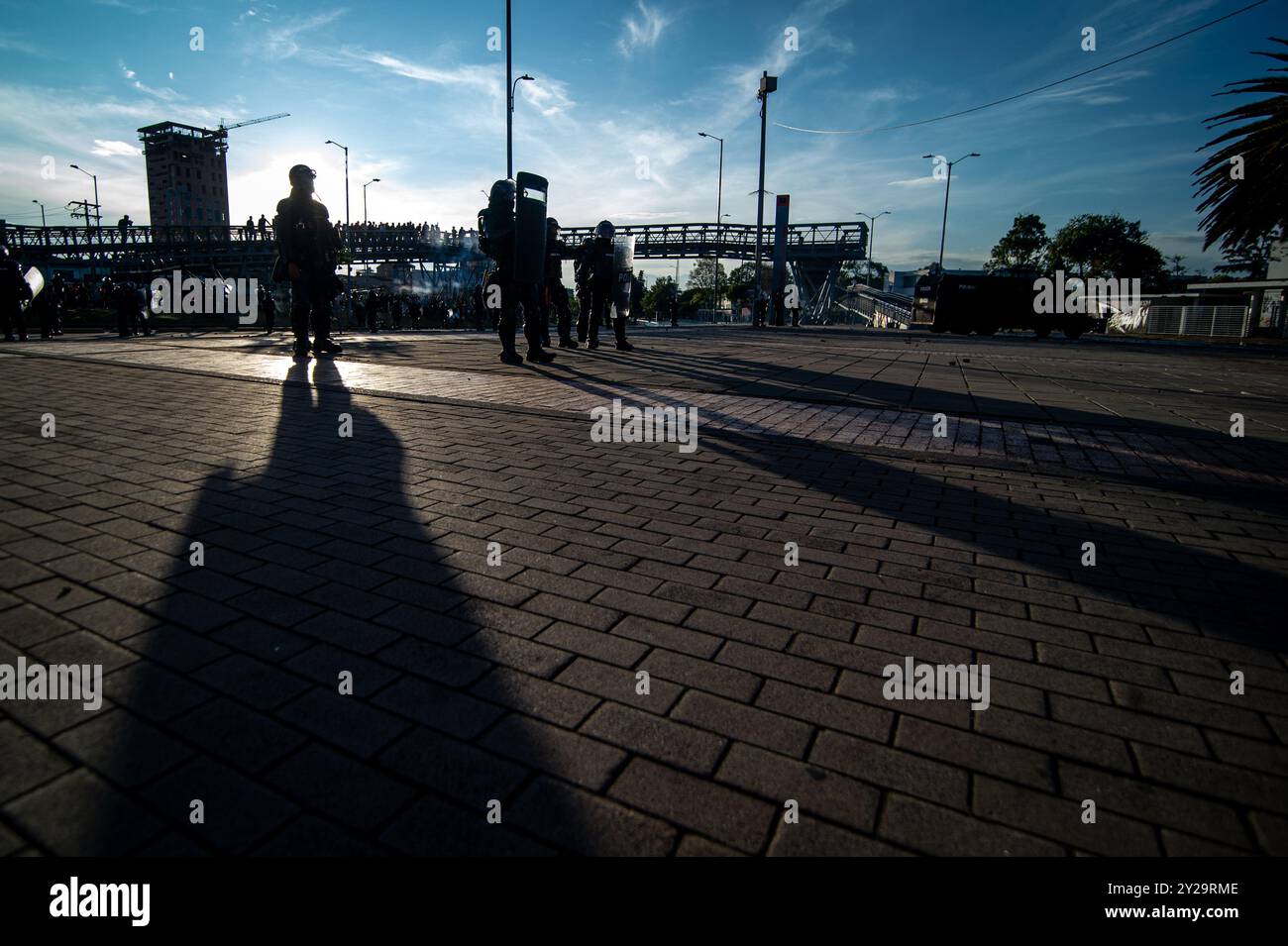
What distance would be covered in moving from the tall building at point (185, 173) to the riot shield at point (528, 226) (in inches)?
4436

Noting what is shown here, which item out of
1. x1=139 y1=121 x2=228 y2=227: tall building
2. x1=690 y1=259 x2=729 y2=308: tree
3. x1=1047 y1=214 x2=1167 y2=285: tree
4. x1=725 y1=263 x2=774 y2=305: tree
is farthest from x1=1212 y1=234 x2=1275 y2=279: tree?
x1=139 y1=121 x2=228 y2=227: tall building

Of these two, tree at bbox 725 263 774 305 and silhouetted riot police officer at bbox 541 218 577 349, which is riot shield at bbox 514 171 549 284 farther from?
tree at bbox 725 263 774 305

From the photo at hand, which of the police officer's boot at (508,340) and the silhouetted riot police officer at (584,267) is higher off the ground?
the silhouetted riot police officer at (584,267)

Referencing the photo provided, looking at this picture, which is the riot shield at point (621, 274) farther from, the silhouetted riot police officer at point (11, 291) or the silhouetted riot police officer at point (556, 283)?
the silhouetted riot police officer at point (11, 291)

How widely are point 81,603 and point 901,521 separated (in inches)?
153

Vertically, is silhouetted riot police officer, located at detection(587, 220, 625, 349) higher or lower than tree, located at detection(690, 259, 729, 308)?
lower

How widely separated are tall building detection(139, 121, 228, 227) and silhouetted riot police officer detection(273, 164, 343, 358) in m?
110

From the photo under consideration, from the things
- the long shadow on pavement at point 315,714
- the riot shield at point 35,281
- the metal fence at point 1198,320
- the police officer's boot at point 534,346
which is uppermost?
the metal fence at point 1198,320

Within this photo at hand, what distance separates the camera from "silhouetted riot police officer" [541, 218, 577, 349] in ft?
43.4

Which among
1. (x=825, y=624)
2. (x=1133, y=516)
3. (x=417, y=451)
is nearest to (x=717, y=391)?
(x=417, y=451)

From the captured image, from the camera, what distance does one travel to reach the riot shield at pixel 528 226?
9922 mm

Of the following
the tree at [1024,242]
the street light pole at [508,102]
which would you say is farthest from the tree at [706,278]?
the street light pole at [508,102]

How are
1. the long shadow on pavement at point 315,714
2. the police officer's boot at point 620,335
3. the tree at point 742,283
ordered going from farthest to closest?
the tree at point 742,283 < the police officer's boot at point 620,335 < the long shadow on pavement at point 315,714

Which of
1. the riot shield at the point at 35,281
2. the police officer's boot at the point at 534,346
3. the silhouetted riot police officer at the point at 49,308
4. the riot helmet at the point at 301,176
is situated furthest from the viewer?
the riot shield at the point at 35,281
